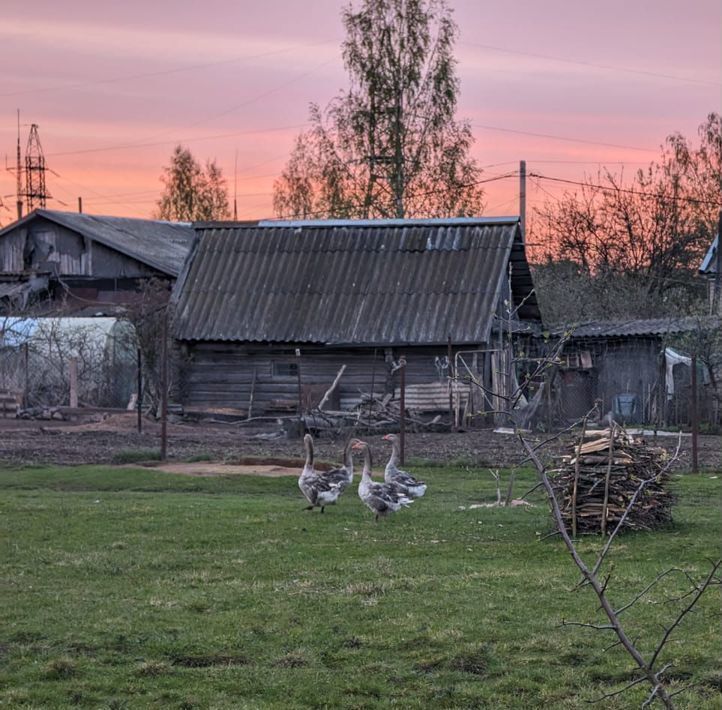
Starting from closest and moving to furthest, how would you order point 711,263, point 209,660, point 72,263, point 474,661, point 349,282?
point 474,661 → point 209,660 → point 349,282 → point 711,263 → point 72,263

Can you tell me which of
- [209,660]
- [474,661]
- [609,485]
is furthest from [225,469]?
[474,661]

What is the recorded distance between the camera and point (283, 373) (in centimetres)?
3331

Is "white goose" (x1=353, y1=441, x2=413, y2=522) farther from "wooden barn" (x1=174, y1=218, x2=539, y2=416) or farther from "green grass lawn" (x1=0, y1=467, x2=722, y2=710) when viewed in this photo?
"wooden barn" (x1=174, y1=218, x2=539, y2=416)

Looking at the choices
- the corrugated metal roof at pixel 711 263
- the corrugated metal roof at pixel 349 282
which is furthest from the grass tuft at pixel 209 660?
the corrugated metal roof at pixel 711 263

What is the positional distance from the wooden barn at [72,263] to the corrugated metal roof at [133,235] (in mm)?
38

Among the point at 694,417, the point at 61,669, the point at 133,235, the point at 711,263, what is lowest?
the point at 61,669

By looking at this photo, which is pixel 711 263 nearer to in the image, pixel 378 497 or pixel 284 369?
pixel 284 369

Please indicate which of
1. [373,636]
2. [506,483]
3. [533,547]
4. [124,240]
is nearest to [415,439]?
[506,483]

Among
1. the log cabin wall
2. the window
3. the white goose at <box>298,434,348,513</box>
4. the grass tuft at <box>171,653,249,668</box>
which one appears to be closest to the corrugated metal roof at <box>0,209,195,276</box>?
the log cabin wall

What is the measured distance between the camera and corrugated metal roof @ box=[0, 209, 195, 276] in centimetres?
4612

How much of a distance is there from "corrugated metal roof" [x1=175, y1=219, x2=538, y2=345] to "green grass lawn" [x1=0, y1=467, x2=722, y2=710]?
17019mm

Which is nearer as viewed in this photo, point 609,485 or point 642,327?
point 609,485

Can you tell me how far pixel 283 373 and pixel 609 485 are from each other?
830 inches

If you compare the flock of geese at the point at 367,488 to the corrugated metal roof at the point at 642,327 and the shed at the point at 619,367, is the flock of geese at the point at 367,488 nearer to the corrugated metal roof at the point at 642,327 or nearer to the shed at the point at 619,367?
the shed at the point at 619,367
